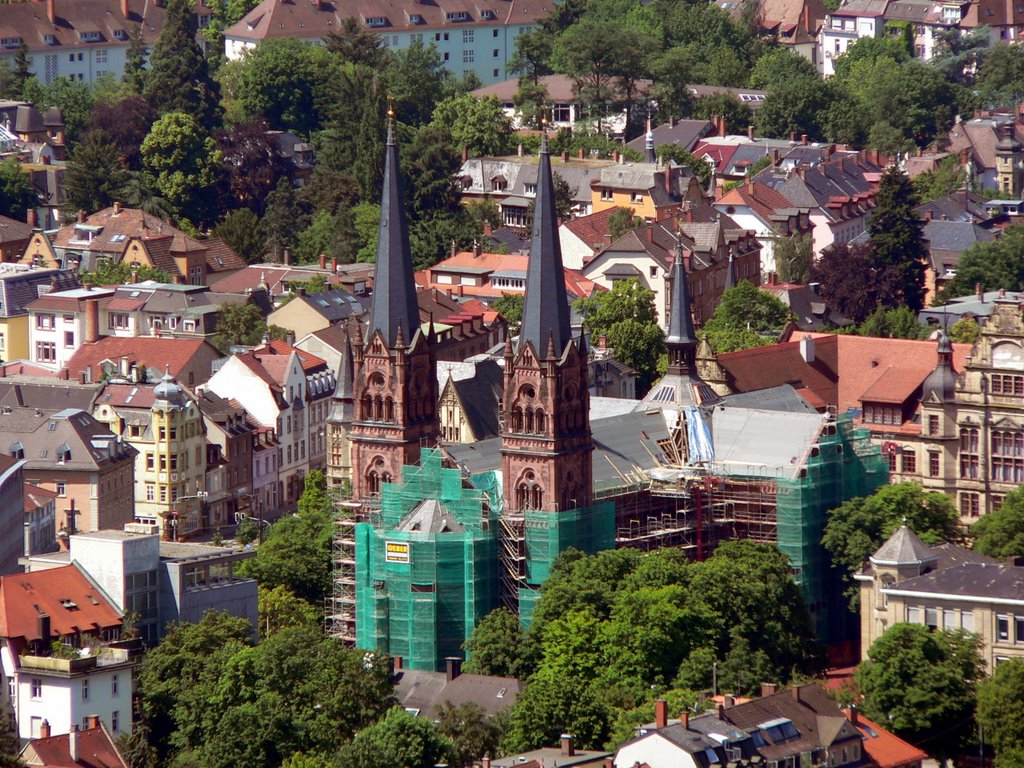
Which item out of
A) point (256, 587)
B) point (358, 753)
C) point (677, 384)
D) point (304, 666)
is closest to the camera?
point (358, 753)

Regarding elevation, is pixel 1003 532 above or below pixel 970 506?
above

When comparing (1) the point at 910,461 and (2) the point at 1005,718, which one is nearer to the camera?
(2) the point at 1005,718

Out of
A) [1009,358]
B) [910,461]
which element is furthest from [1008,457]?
[910,461]

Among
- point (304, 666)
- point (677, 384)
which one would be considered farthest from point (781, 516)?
point (304, 666)

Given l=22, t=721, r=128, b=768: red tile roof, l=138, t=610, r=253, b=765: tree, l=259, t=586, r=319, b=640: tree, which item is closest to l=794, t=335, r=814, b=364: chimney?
l=259, t=586, r=319, b=640: tree

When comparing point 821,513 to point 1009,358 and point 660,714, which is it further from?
point 660,714

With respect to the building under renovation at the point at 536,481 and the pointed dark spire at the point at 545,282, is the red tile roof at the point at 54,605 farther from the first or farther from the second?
the pointed dark spire at the point at 545,282

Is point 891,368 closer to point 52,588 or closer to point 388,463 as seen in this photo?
point 388,463
